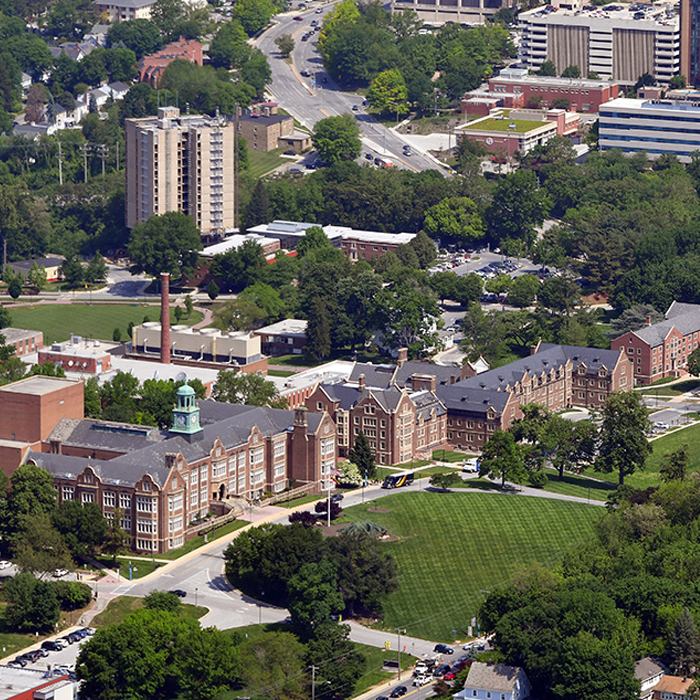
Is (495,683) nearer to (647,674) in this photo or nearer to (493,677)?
(493,677)

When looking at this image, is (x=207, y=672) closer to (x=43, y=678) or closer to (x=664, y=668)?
(x=43, y=678)

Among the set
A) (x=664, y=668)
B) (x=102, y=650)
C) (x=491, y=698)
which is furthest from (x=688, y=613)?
(x=102, y=650)

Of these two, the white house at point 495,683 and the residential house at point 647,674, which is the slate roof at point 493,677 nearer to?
the white house at point 495,683

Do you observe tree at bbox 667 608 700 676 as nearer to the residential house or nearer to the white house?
the residential house

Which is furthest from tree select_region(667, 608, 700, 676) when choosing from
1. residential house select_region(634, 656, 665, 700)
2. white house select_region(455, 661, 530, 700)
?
white house select_region(455, 661, 530, 700)

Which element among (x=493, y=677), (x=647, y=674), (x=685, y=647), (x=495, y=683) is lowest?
(x=495, y=683)

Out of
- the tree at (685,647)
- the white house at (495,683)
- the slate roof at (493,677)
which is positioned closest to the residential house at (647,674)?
the tree at (685,647)

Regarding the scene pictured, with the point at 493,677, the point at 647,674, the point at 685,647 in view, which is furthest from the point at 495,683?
the point at 685,647
